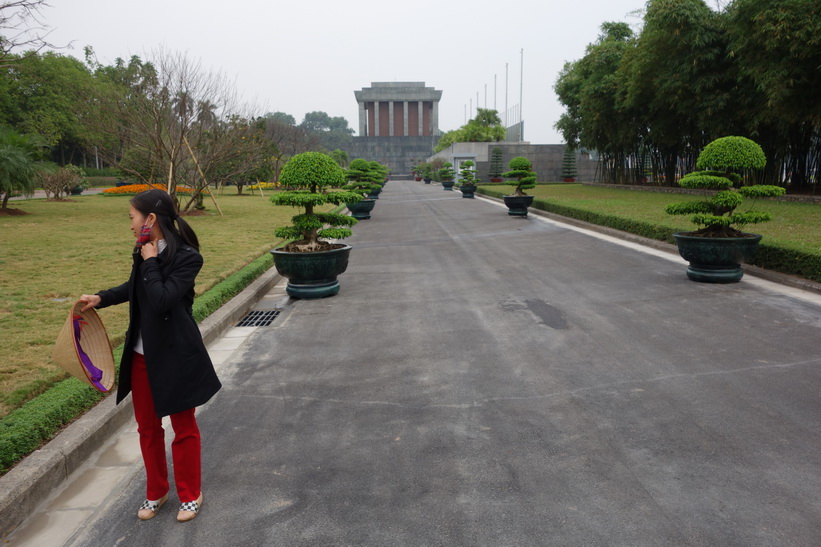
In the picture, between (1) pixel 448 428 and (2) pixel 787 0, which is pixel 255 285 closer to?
(1) pixel 448 428

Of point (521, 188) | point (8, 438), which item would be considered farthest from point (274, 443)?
point (521, 188)

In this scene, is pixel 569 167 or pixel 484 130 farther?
pixel 484 130

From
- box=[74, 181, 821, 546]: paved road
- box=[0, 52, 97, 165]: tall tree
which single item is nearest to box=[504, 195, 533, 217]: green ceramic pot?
box=[74, 181, 821, 546]: paved road

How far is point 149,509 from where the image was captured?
3246 millimetres

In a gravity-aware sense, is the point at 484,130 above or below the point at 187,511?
above

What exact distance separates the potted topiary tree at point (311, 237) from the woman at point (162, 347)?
17.6ft

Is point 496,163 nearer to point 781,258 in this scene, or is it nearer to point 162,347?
point 781,258

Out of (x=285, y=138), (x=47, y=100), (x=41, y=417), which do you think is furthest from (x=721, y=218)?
(x=47, y=100)

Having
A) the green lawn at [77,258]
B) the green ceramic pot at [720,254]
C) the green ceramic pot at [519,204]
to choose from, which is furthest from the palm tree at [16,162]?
the green ceramic pot at [720,254]

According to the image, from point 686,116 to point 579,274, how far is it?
21571mm

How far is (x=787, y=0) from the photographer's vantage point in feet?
58.5

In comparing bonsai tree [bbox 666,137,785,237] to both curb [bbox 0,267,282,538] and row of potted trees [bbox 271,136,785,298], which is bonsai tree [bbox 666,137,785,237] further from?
curb [bbox 0,267,282,538]

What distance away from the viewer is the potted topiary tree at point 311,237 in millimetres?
8609

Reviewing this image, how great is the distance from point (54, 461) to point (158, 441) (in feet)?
2.77
